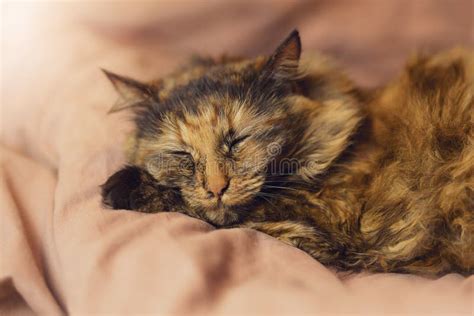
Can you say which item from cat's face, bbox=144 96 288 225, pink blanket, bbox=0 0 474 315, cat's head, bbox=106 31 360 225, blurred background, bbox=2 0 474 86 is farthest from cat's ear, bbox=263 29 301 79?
blurred background, bbox=2 0 474 86

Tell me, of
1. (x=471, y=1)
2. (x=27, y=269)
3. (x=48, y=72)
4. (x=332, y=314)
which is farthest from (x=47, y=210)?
(x=471, y=1)

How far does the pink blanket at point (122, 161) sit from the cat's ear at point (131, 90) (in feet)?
0.45

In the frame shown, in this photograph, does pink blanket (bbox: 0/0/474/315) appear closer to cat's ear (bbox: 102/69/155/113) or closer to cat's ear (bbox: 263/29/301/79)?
cat's ear (bbox: 102/69/155/113)

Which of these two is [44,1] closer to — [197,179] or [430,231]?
[197,179]

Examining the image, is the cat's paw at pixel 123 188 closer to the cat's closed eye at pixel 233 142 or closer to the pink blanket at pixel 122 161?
the pink blanket at pixel 122 161

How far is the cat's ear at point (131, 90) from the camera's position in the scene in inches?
54.9

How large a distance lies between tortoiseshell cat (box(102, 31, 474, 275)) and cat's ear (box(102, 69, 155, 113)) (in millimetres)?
53

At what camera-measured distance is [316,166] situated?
1.26 metres

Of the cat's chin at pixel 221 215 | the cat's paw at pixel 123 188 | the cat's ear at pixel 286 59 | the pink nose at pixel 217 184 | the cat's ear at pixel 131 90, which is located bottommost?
the cat's chin at pixel 221 215

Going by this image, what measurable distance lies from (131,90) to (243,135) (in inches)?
16.3

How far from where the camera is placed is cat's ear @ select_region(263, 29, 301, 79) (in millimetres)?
1180

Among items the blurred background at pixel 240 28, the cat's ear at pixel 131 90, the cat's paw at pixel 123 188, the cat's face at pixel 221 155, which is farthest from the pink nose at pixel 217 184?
the blurred background at pixel 240 28

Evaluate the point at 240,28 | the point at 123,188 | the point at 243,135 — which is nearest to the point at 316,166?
the point at 243,135

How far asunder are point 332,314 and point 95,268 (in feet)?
1.65
